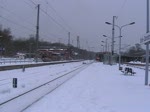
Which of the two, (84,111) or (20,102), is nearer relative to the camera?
(84,111)

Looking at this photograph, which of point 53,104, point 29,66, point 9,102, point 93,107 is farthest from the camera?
point 29,66

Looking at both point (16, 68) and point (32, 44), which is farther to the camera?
point (32, 44)

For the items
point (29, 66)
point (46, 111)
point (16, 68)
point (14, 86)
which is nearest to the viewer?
point (46, 111)

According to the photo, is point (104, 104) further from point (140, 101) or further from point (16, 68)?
point (16, 68)

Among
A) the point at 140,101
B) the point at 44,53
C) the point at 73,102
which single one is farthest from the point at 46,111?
the point at 44,53

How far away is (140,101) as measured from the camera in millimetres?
16234

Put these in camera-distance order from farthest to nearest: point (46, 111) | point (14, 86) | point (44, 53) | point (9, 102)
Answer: point (44, 53), point (14, 86), point (9, 102), point (46, 111)

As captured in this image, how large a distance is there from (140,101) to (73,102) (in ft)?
9.96

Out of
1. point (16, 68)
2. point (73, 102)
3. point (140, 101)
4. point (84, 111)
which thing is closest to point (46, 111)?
point (84, 111)

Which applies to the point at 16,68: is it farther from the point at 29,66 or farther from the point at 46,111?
the point at 46,111

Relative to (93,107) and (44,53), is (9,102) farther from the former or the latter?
(44,53)

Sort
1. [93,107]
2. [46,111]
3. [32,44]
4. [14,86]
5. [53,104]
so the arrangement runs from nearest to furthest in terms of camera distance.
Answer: [46,111] < [93,107] < [53,104] < [14,86] < [32,44]

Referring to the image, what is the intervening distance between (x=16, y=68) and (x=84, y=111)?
36418mm

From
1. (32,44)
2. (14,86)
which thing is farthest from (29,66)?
Answer: (32,44)
